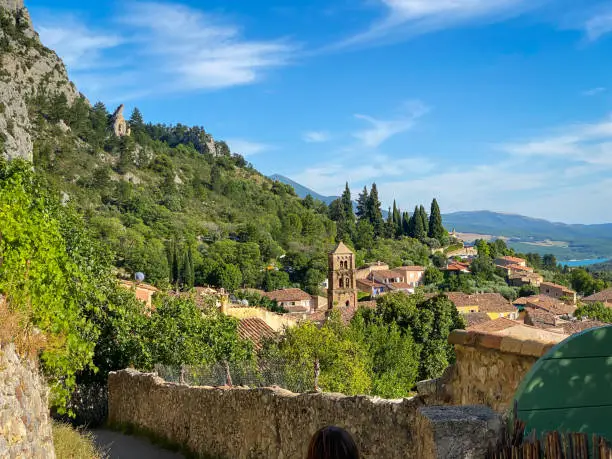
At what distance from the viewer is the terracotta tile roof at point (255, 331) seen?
22.5 meters

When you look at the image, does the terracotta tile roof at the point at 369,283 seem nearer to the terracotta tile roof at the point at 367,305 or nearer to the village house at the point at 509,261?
the terracotta tile roof at the point at 367,305

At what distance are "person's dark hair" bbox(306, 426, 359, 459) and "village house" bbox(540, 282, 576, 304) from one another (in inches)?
3426

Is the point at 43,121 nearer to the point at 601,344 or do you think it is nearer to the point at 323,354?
the point at 323,354

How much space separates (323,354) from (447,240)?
10691 centimetres

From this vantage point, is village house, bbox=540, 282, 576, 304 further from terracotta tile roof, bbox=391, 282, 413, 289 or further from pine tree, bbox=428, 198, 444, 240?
pine tree, bbox=428, 198, 444, 240

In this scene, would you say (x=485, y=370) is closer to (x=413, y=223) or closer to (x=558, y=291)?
(x=558, y=291)

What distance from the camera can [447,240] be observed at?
124 metres

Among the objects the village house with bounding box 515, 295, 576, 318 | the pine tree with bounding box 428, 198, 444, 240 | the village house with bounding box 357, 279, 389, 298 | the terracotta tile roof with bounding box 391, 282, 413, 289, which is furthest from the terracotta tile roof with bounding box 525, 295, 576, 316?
the pine tree with bounding box 428, 198, 444, 240

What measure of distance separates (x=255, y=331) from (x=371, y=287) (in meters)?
64.0

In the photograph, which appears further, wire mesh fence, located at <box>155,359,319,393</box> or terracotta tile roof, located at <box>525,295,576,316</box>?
terracotta tile roof, located at <box>525,295,576,316</box>

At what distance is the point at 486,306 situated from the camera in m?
65.8

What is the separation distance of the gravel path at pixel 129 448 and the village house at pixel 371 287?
2902 inches

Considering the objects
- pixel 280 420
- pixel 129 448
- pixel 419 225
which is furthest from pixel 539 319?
pixel 419 225

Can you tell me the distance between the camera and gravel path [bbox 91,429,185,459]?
384 inches
